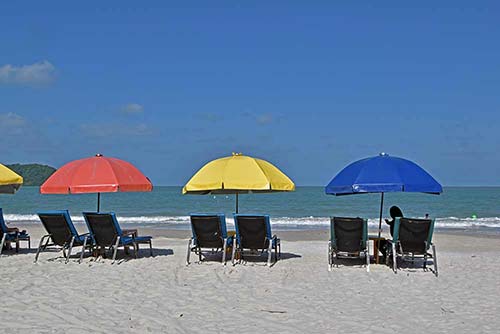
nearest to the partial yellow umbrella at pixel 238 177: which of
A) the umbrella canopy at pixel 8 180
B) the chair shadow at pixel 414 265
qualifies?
the chair shadow at pixel 414 265

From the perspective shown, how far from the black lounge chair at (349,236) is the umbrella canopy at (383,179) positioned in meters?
0.43

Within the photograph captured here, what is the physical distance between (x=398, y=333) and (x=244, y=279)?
3.07 metres

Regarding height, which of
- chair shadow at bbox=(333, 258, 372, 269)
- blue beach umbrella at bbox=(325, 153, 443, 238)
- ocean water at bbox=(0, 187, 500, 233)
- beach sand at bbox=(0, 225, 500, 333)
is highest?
blue beach umbrella at bbox=(325, 153, 443, 238)

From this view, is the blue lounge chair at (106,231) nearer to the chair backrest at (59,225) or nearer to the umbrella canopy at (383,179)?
the chair backrest at (59,225)

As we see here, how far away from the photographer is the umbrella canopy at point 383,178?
331 inches

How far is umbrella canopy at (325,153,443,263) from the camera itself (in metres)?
8.40

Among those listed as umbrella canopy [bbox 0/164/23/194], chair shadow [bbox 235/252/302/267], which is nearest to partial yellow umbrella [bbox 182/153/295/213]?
chair shadow [bbox 235/252/302/267]

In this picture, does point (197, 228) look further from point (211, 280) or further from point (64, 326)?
point (64, 326)

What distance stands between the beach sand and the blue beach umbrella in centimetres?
121

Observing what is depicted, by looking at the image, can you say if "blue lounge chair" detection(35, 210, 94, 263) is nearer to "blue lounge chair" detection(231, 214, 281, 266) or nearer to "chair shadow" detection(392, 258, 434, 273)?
"blue lounge chair" detection(231, 214, 281, 266)

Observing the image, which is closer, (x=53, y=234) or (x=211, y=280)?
(x=211, y=280)

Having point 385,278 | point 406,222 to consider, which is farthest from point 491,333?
point 406,222

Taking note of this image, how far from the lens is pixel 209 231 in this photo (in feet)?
30.1

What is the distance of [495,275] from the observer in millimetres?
8508
